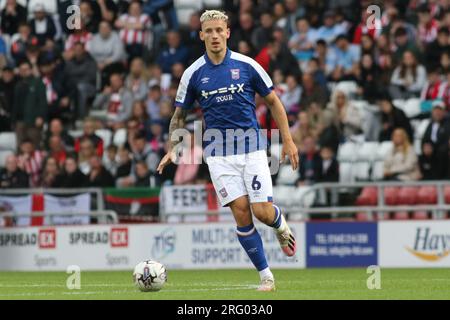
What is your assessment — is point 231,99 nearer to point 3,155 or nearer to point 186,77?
point 186,77

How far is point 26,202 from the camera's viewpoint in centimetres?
2361

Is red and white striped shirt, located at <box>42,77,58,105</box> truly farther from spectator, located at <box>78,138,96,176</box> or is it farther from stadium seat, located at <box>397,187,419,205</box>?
stadium seat, located at <box>397,187,419,205</box>

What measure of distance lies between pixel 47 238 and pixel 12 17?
752 centimetres

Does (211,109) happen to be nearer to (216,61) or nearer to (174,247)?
(216,61)

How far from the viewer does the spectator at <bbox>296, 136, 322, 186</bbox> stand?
2281cm

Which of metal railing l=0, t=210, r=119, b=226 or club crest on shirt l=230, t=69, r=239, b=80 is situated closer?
club crest on shirt l=230, t=69, r=239, b=80

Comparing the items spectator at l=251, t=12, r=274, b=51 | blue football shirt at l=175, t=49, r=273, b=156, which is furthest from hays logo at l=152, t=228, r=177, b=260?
blue football shirt at l=175, t=49, r=273, b=156

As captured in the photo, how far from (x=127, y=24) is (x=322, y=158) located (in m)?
6.86

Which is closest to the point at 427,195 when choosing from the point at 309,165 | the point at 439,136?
the point at 439,136

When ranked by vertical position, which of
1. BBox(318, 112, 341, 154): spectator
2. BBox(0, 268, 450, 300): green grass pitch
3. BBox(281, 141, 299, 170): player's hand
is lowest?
BBox(0, 268, 450, 300): green grass pitch

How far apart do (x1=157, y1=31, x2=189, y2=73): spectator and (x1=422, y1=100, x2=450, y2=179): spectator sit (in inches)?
240

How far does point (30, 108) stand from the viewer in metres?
26.4

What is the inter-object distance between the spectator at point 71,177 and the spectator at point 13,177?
0.81 metres

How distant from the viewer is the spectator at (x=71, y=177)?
24.3m
